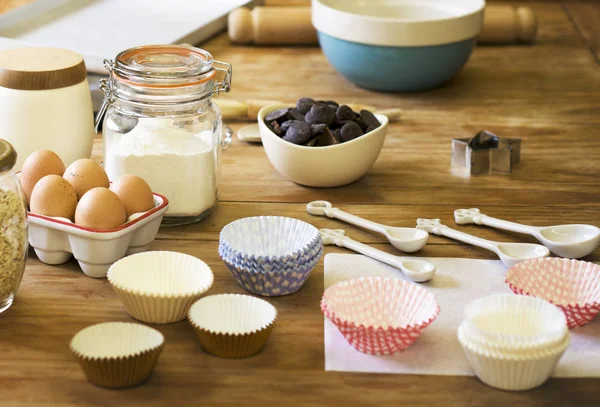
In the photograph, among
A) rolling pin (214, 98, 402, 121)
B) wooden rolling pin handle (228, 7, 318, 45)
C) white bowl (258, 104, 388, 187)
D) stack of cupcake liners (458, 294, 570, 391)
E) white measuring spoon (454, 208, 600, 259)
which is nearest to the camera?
stack of cupcake liners (458, 294, 570, 391)

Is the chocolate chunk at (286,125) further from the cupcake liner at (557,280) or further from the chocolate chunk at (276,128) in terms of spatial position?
the cupcake liner at (557,280)

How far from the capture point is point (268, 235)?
0.86m

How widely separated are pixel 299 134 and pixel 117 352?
1.47ft

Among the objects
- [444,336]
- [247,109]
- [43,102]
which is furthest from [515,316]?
[247,109]

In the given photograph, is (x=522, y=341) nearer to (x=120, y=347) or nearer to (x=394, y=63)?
(x=120, y=347)

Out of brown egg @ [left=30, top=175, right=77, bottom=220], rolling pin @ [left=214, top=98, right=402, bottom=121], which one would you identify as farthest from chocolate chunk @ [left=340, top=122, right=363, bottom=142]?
brown egg @ [left=30, top=175, right=77, bottom=220]

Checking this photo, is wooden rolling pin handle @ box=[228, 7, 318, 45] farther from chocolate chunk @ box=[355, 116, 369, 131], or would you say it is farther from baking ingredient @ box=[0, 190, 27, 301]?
baking ingredient @ box=[0, 190, 27, 301]

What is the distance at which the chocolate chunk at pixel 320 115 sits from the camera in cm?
106

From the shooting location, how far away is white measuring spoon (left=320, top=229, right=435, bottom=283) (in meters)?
0.83

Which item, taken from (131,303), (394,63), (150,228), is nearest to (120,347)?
(131,303)

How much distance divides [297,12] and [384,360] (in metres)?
1.19

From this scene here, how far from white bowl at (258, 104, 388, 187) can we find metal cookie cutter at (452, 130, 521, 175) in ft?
0.47

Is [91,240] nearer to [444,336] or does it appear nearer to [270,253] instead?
[270,253]

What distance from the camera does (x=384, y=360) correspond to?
0.71 metres
